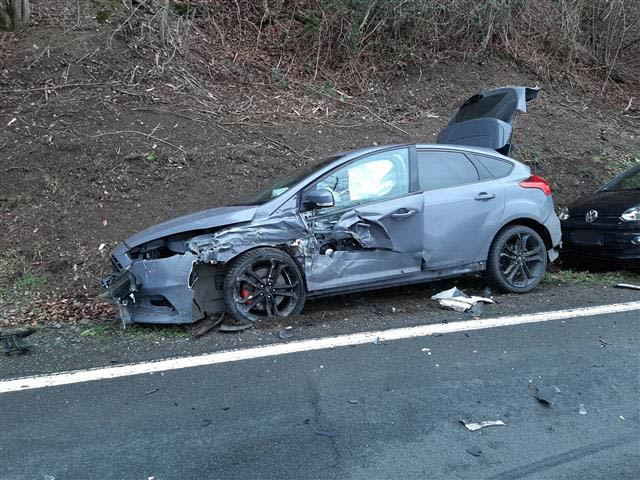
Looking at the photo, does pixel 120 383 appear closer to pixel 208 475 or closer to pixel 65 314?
pixel 208 475

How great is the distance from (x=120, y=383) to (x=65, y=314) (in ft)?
7.93

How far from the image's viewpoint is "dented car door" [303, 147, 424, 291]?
5473 mm

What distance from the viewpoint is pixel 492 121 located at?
23.7ft

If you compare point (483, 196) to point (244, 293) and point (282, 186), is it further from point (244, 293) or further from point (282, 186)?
point (244, 293)

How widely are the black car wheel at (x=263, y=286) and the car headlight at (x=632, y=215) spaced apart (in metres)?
4.27

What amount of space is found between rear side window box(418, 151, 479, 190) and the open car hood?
1195 mm

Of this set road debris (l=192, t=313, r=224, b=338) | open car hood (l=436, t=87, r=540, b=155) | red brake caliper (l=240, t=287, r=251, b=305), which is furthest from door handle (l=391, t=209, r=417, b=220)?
open car hood (l=436, t=87, r=540, b=155)

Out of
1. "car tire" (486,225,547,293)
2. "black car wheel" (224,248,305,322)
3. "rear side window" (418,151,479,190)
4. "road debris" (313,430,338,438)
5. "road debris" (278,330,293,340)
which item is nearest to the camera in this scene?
"road debris" (313,430,338,438)

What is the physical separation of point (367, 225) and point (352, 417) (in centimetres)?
236

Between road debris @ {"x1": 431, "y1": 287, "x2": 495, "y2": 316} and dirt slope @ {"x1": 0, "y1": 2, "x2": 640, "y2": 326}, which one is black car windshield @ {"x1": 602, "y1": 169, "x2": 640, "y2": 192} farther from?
road debris @ {"x1": 431, "y1": 287, "x2": 495, "y2": 316}

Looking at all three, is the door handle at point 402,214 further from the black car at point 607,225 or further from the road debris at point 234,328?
the black car at point 607,225

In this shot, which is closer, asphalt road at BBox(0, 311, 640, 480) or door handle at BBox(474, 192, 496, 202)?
asphalt road at BBox(0, 311, 640, 480)

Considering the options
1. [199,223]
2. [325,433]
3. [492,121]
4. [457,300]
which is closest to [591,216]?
[492,121]

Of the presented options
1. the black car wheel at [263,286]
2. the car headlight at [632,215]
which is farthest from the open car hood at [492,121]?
the black car wheel at [263,286]
